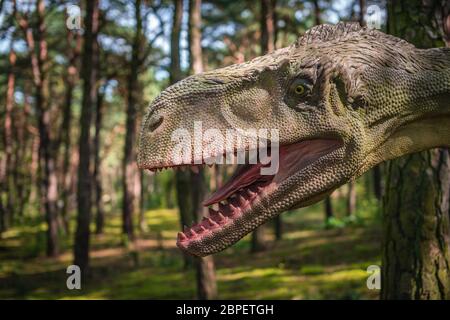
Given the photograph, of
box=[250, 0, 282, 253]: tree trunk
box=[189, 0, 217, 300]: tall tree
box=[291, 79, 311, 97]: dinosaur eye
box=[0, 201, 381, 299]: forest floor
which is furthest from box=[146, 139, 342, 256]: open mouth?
box=[250, 0, 282, 253]: tree trunk

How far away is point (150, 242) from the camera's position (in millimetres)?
18219

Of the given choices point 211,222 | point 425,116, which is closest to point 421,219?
point 425,116

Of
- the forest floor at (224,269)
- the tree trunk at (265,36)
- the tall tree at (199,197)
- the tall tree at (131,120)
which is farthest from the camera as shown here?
the tall tree at (131,120)

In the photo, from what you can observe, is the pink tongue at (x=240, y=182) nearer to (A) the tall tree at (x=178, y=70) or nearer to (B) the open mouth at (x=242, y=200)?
(B) the open mouth at (x=242, y=200)

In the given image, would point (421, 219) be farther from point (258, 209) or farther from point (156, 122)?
point (156, 122)

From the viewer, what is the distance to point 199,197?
8.21 meters

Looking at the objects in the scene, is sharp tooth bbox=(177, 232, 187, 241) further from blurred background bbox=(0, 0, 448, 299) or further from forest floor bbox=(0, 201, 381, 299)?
forest floor bbox=(0, 201, 381, 299)

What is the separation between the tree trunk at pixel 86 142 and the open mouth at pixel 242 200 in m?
9.67

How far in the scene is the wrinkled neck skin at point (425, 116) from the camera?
7.61ft

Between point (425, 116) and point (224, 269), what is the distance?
10.0 metres

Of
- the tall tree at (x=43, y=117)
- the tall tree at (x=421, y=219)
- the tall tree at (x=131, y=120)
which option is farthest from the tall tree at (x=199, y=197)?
the tall tree at (x=43, y=117)

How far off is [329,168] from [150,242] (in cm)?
1656

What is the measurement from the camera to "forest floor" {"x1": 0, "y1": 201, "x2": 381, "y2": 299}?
8984 mm

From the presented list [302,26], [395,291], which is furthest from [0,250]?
[395,291]
